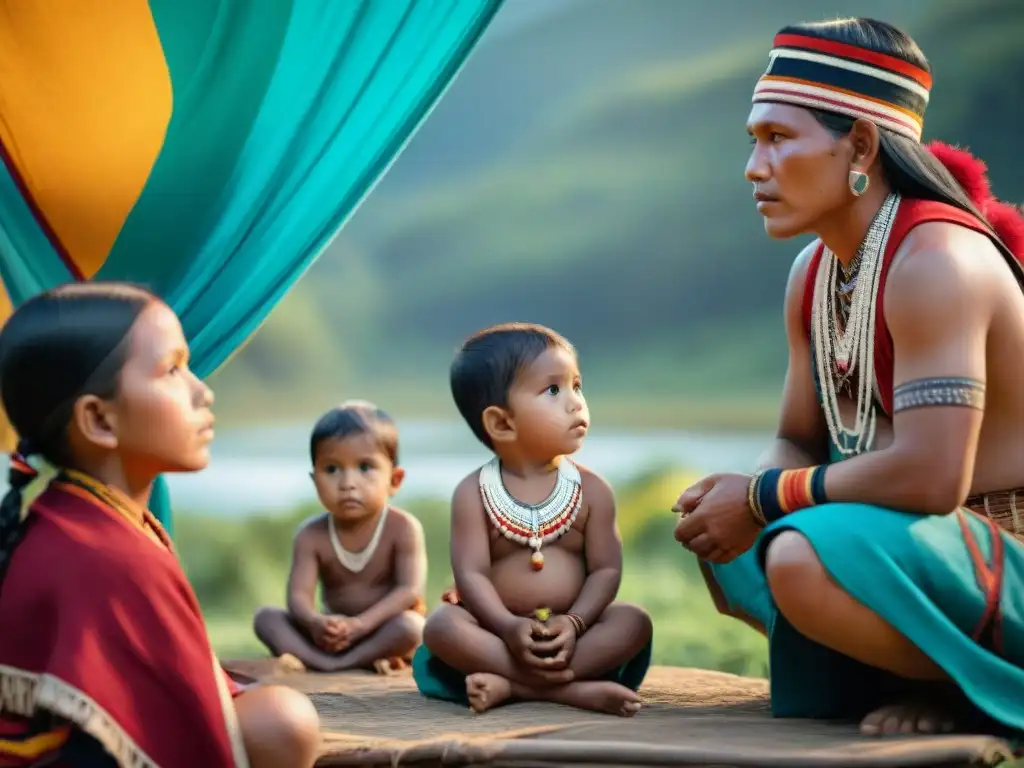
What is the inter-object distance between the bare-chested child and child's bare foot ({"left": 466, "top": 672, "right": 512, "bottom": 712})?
28.8 inches

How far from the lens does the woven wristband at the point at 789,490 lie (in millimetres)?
2686

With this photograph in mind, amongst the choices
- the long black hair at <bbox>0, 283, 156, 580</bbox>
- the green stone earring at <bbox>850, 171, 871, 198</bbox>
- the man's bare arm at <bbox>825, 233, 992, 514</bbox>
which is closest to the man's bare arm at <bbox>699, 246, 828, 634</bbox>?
the green stone earring at <bbox>850, 171, 871, 198</bbox>

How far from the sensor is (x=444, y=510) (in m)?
5.61

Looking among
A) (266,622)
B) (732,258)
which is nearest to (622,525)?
(732,258)

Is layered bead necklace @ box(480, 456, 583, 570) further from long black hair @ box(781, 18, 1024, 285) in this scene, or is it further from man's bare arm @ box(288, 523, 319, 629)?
long black hair @ box(781, 18, 1024, 285)

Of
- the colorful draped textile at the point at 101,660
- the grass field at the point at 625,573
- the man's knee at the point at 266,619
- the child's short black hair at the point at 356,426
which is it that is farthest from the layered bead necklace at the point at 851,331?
the man's knee at the point at 266,619

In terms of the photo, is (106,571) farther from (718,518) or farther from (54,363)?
(718,518)

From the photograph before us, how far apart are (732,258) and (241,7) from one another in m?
3.39

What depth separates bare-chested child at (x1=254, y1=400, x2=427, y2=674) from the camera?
365 centimetres

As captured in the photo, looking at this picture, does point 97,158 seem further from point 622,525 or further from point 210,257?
point 622,525

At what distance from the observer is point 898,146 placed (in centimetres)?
281

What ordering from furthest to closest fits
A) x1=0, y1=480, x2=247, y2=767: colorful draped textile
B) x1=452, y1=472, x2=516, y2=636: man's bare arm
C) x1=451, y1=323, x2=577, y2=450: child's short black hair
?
x1=451, y1=323, x2=577, y2=450: child's short black hair
x1=452, y1=472, x2=516, y2=636: man's bare arm
x1=0, y1=480, x2=247, y2=767: colorful draped textile

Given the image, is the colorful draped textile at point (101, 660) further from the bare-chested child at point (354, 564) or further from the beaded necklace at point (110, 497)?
the bare-chested child at point (354, 564)

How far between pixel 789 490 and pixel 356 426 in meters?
1.42
